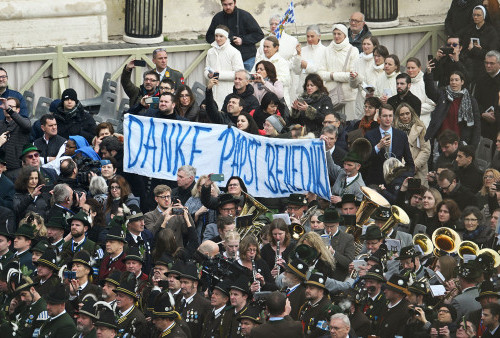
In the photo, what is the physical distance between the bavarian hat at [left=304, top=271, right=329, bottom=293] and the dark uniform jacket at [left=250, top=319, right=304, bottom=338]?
3.17 feet

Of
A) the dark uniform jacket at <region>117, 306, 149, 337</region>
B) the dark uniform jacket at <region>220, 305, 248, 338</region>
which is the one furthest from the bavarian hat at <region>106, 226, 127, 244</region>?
the dark uniform jacket at <region>220, 305, 248, 338</region>

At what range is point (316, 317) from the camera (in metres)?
17.7

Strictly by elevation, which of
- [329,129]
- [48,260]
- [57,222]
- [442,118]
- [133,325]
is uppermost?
[329,129]

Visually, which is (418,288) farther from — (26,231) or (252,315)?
(26,231)

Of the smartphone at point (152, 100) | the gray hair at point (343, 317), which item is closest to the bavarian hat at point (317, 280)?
the gray hair at point (343, 317)

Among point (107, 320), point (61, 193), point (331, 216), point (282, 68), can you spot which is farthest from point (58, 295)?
point (282, 68)

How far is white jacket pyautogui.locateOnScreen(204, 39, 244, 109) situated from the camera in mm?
24703

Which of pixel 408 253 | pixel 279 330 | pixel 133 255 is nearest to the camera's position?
pixel 279 330

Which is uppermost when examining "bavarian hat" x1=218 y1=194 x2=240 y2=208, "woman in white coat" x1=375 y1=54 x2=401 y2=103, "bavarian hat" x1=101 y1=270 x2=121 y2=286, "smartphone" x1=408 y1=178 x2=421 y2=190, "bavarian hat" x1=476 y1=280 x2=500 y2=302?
"woman in white coat" x1=375 y1=54 x2=401 y2=103

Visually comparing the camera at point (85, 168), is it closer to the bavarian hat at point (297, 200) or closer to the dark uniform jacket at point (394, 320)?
the bavarian hat at point (297, 200)

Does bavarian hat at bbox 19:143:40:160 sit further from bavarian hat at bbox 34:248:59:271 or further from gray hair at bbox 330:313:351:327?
gray hair at bbox 330:313:351:327

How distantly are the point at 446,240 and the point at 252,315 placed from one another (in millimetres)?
3328

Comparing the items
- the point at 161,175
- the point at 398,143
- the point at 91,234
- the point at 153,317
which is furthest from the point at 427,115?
the point at 153,317

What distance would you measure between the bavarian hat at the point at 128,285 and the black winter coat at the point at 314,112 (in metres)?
5.00
